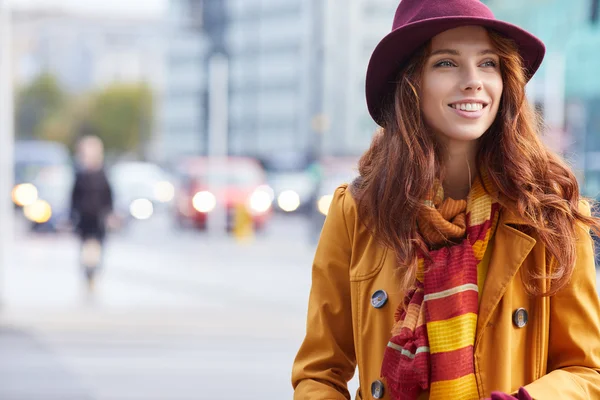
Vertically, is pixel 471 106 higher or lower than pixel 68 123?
lower

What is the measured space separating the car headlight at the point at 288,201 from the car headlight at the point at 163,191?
11.4 ft

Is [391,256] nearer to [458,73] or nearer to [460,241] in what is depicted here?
[460,241]

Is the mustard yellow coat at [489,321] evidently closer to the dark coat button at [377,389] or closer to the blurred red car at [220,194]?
the dark coat button at [377,389]

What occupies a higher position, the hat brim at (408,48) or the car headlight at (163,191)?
the hat brim at (408,48)

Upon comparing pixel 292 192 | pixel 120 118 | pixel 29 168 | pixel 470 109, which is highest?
pixel 120 118

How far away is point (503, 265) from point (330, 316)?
0.41 m

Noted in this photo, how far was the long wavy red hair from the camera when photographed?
5.81 ft

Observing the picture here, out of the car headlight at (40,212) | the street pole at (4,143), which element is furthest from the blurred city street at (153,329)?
the car headlight at (40,212)

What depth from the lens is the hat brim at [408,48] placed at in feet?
5.88

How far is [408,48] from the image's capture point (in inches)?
74.3

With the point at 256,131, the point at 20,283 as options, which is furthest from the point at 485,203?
the point at 256,131

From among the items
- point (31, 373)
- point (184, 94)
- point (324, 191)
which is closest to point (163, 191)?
point (324, 191)

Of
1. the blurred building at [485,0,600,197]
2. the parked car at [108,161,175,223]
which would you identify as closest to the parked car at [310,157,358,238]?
the blurred building at [485,0,600,197]

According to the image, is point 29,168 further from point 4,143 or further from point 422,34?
point 422,34
